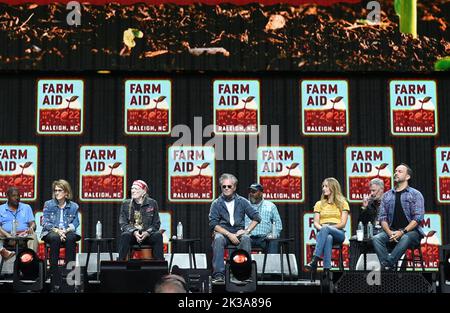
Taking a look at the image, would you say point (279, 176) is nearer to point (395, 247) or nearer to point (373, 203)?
point (373, 203)

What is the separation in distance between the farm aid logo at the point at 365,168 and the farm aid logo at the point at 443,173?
0.55 metres

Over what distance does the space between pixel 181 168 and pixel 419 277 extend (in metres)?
4.63

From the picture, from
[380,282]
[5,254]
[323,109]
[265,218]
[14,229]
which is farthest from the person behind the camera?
[323,109]

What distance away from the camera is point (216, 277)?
280 inches

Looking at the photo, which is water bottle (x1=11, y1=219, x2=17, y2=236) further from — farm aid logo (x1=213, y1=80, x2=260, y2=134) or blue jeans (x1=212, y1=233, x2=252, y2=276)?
farm aid logo (x1=213, y1=80, x2=260, y2=134)

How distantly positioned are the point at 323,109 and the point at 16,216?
3.58 metres

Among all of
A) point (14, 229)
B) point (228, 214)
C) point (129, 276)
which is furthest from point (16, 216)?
point (129, 276)

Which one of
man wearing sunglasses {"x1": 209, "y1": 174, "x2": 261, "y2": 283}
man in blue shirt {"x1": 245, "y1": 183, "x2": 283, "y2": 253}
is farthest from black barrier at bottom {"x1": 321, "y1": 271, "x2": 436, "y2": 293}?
man in blue shirt {"x1": 245, "y1": 183, "x2": 283, "y2": 253}

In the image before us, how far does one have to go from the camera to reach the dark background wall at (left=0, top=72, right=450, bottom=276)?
8906 millimetres

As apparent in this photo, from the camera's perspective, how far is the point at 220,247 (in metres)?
7.30

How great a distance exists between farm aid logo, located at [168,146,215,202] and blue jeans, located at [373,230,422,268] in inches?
94.1

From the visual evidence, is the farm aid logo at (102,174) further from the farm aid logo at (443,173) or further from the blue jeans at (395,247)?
the farm aid logo at (443,173)
